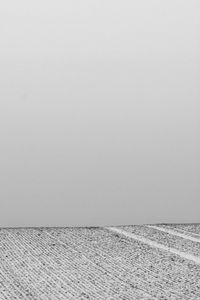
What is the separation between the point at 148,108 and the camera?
2469mm

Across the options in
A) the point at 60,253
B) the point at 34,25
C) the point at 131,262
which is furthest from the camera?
the point at 34,25

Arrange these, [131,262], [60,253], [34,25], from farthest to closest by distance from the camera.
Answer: [34,25] → [60,253] → [131,262]

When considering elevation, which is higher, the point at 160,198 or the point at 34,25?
the point at 34,25

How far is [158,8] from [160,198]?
0.78 meters

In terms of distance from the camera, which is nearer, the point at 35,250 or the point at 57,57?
the point at 35,250

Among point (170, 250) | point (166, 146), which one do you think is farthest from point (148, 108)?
point (170, 250)

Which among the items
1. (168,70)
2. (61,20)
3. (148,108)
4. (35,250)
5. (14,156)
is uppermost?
(61,20)

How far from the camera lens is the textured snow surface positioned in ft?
4.57

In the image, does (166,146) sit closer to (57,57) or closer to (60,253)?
(57,57)

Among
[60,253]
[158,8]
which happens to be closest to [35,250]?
[60,253]

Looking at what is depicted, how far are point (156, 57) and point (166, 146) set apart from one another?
0.37 m

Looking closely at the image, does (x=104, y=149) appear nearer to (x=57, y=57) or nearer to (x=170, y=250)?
(x=57, y=57)

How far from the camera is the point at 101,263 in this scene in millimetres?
1700

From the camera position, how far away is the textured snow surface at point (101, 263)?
139 centimetres
